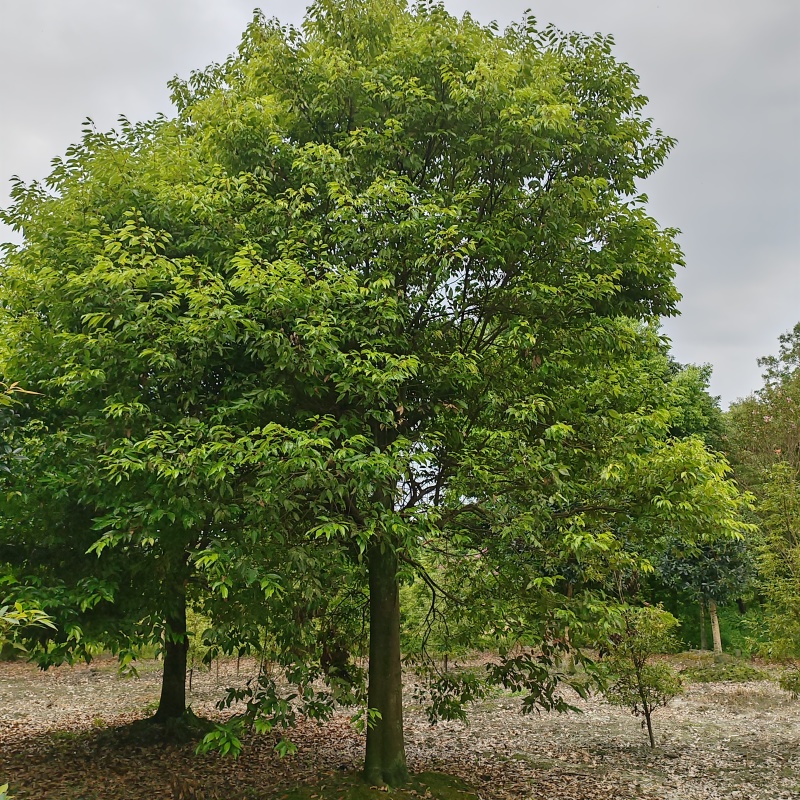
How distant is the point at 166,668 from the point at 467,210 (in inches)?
416

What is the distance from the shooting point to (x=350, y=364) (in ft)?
22.4

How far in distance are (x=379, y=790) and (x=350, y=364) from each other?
6043mm

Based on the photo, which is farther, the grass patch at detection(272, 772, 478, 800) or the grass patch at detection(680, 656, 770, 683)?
the grass patch at detection(680, 656, 770, 683)

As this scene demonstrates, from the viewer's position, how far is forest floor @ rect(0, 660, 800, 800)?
32.1 feet

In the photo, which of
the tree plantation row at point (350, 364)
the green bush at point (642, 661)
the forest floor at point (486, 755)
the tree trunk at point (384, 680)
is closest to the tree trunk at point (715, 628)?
the forest floor at point (486, 755)

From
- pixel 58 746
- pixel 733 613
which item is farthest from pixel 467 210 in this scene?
pixel 733 613

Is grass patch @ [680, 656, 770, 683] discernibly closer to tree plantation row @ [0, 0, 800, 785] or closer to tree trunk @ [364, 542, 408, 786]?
tree plantation row @ [0, 0, 800, 785]

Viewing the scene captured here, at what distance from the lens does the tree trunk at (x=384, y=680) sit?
29.8 ft

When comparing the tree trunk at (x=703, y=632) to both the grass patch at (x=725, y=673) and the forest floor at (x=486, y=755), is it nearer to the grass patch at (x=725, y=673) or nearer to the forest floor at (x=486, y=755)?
the grass patch at (x=725, y=673)

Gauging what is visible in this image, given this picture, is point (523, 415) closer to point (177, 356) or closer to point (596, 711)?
point (177, 356)

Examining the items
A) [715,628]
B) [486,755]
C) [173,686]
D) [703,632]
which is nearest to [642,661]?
[486,755]

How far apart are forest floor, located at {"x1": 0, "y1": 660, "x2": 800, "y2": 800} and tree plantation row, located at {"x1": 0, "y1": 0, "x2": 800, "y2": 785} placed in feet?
7.51

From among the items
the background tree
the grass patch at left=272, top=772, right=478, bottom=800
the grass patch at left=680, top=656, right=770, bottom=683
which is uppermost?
the background tree

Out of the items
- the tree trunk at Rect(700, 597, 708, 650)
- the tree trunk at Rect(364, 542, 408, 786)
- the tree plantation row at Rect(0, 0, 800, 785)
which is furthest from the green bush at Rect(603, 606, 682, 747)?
the tree trunk at Rect(700, 597, 708, 650)
